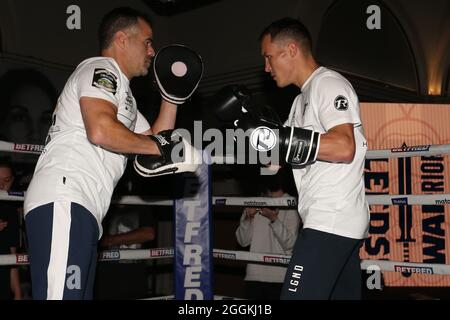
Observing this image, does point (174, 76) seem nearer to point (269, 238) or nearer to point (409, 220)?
point (269, 238)

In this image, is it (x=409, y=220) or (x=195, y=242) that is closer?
(x=195, y=242)

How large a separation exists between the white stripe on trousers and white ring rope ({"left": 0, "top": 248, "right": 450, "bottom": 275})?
0.93 meters

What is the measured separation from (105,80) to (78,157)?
0.32m

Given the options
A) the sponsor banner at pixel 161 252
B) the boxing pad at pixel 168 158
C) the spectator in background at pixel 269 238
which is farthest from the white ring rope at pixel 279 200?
the boxing pad at pixel 168 158

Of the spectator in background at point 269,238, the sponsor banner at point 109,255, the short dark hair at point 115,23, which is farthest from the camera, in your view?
the spectator in background at point 269,238

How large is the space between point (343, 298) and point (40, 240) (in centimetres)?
126

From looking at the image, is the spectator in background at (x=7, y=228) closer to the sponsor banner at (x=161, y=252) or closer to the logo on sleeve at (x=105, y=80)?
the sponsor banner at (x=161, y=252)

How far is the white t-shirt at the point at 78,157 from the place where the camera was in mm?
2029

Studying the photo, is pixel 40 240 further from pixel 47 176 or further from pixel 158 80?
pixel 158 80

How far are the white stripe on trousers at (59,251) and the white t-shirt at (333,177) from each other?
38.0 inches

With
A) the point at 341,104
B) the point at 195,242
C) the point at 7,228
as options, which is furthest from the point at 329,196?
the point at 7,228

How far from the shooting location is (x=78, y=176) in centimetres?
206

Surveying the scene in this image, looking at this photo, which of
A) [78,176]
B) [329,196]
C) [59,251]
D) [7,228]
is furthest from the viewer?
[7,228]

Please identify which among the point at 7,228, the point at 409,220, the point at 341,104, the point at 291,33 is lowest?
the point at 7,228
